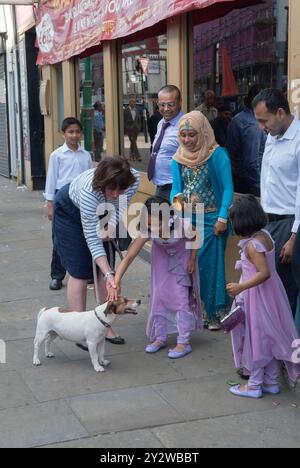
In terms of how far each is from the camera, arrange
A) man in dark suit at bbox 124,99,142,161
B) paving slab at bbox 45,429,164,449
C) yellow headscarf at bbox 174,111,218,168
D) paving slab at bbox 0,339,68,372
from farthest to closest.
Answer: man in dark suit at bbox 124,99,142,161 → yellow headscarf at bbox 174,111,218,168 → paving slab at bbox 0,339,68,372 → paving slab at bbox 45,429,164,449

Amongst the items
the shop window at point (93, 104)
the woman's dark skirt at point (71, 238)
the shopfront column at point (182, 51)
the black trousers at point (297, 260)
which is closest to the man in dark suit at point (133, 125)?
the shop window at point (93, 104)

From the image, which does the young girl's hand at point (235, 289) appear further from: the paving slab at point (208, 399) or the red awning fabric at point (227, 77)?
the red awning fabric at point (227, 77)

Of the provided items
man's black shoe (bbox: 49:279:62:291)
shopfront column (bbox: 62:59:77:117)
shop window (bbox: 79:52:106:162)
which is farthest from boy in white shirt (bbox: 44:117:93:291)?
shopfront column (bbox: 62:59:77:117)

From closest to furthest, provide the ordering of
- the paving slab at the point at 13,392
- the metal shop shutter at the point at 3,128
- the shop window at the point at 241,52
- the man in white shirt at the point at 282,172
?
the paving slab at the point at 13,392 → the man in white shirt at the point at 282,172 → the shop window at the point at 241,52 → the metal shop shutter at the point at 3,128

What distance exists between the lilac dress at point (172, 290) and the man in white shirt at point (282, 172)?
0.73 metres

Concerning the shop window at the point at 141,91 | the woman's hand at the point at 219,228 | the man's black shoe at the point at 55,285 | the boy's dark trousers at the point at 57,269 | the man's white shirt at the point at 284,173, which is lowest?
the man's black shoe at the point at 55,285

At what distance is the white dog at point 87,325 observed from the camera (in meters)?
4.09

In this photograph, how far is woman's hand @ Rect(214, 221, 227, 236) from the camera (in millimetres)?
4820

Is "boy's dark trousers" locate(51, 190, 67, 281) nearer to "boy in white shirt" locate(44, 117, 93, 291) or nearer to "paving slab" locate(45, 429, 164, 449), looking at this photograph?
"boy in white shirt" locate(44, 117, 93, 291)

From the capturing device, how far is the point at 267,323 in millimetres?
3826

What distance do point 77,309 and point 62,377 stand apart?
2.01 feet

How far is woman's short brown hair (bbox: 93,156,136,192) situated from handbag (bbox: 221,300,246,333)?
1051mm

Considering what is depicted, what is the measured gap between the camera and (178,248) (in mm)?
4570

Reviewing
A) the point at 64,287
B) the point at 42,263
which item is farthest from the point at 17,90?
the point at 64,287
